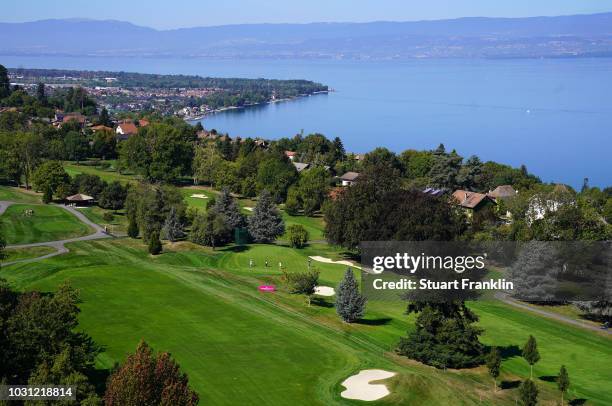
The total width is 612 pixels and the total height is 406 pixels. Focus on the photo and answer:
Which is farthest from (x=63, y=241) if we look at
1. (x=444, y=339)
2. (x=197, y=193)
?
(x=444, y=339)

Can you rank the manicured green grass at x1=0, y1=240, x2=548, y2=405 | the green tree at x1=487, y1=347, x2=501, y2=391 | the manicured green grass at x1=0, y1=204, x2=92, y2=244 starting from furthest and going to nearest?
the manicured green grass at x1=0, y1=204, x2=92, y2=244, the green tree at x1=487, y1=347, x2=501, y2=391, the manicured green grass at x1=0, y1=240, x2=548, y2=405

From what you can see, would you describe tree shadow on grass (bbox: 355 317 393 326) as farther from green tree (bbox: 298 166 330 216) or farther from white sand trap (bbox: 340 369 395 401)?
green tree (bbox: 298 166 330 216)

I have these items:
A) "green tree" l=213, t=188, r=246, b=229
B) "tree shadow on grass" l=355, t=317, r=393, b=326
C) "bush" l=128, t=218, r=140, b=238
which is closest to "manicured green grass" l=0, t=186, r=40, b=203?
"bush" l=128, t=218, r=140, b=238

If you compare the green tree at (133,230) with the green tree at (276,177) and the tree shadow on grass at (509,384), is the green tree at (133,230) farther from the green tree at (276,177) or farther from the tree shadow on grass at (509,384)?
the tree shadow on grass at (509,384)

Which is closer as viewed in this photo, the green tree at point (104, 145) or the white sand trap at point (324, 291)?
the white sand trap at point (324, 291)

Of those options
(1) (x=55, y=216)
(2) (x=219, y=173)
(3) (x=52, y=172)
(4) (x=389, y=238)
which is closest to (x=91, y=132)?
(2) (x=219, y=173)

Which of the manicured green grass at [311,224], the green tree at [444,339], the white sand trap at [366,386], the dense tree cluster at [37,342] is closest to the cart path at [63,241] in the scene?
the manicured green grass at [311,224]
